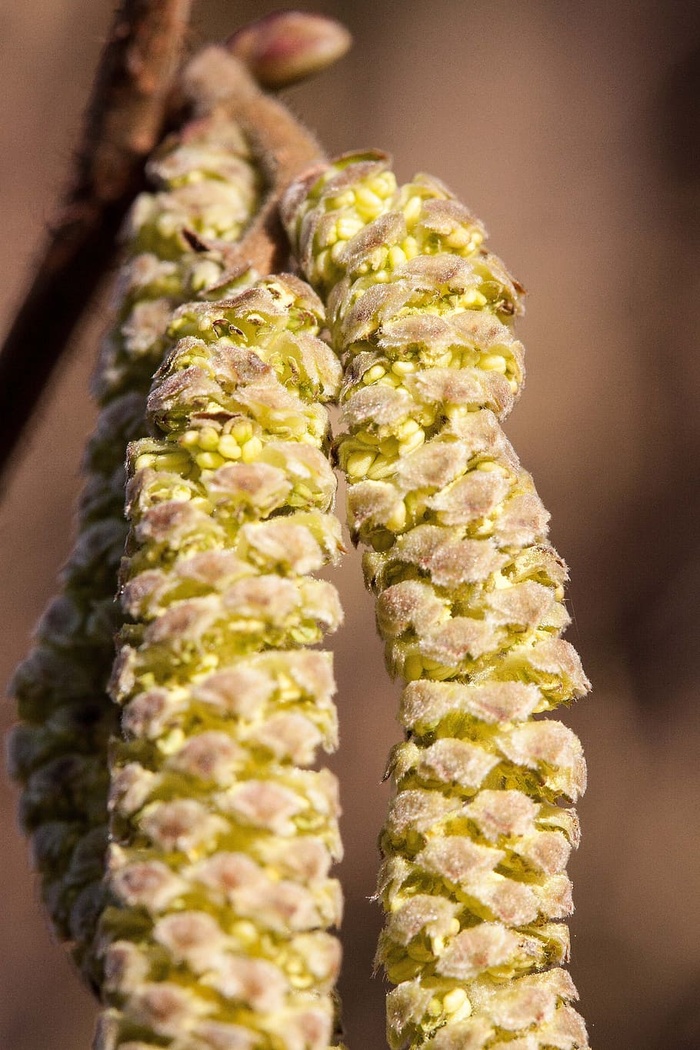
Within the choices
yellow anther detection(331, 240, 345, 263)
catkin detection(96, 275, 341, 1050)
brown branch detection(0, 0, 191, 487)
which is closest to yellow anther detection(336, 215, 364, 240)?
yellow anther detection(331, 240, 345, 263)

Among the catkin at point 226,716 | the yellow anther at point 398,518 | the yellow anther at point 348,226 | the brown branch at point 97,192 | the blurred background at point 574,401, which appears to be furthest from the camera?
the blurred background at point 574,401

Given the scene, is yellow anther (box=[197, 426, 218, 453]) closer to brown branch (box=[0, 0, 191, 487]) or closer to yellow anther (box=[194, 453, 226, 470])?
yellow anther (box=[194, 453, 226, 470])

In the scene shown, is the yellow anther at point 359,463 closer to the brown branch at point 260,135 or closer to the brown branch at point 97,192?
the brown branch at point 260,135

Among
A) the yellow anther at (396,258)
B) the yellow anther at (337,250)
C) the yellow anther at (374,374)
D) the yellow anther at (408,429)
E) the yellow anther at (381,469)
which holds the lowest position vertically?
the yellow anther at (381,469)

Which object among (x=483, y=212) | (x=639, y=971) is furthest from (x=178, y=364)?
(x=483, y=212)

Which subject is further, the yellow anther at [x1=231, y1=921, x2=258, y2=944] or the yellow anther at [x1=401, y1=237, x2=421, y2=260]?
the yellow anther at [x1=401, y1=237, x2=421, y2=260]

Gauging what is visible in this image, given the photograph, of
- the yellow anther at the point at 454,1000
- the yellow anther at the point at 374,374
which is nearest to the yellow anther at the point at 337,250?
the yellow anther at the point at 374,374
